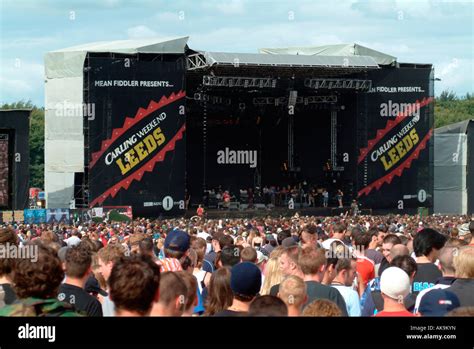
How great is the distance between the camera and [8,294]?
6.14 metres

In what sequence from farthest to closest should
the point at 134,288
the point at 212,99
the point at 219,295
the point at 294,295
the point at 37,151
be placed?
1. the point at 37,151
2. the point at 212,99
3. the point at 219,295
4. the point at 294,295
5. the point at 134,288

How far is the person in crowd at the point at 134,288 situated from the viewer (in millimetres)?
4281

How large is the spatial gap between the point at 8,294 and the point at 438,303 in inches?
110

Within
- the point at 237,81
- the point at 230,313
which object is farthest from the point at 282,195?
the point at 230,313

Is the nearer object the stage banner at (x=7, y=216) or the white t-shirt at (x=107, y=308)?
the white t-shirt at (x=107, y=308)

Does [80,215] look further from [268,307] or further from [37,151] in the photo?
[37,151]

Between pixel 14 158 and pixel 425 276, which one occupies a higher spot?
pixel 14 158

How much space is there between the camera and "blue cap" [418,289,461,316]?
5.61 meters

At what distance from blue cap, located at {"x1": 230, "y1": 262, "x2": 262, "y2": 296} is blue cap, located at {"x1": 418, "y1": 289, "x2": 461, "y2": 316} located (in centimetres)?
104

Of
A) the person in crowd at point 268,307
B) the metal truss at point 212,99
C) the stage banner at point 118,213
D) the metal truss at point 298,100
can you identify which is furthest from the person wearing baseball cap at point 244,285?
the metal truss at point 298,100

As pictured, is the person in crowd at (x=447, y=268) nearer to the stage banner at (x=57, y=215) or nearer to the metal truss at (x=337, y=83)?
the stage banner at (x=57, y=215)

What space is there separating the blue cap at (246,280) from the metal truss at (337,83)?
27614 millimetres
